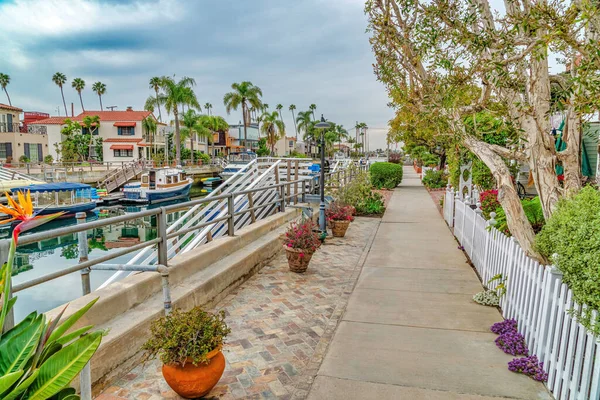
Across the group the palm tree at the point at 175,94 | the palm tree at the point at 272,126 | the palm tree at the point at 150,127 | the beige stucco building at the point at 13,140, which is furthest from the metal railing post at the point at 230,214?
the palm tree at the point at 272,126

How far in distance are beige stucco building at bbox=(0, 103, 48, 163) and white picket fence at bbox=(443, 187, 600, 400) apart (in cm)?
4842

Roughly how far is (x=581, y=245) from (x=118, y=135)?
6011 centimetres

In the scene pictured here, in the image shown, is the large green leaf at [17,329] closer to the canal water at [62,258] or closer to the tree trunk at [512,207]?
the canal water at [62,258]

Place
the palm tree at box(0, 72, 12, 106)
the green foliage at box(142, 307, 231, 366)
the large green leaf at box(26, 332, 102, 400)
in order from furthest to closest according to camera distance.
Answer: the palm tree at box(0, 72, 12, 106) < the green foliage at box(142, 307, 231, 366) < the large green leaf at box(26, 332, 102, 400)

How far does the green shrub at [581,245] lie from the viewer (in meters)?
3.08

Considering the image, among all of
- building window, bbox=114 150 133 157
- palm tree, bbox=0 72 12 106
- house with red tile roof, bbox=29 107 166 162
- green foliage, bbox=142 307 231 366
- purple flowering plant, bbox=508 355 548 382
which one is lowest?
purple flowering plant, bbox=508 355 548 382

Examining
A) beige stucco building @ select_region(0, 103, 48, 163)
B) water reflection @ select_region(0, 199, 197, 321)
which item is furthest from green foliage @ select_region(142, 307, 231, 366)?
beige stucco building @ select_region(0, 103, 48, 163)

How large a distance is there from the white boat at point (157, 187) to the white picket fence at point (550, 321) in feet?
104

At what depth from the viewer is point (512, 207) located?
5.02 m

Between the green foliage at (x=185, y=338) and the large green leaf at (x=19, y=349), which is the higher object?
the large green leaf at (x=19, y=349)

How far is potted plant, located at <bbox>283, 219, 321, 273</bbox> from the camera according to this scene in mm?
6961

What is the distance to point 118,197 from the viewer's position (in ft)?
111

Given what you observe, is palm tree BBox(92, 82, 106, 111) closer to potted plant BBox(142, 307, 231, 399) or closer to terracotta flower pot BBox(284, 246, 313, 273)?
terracotta flower pot BBox(284, 246, 313, 273)

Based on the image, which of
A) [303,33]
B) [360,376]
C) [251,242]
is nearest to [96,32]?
[303,33]
